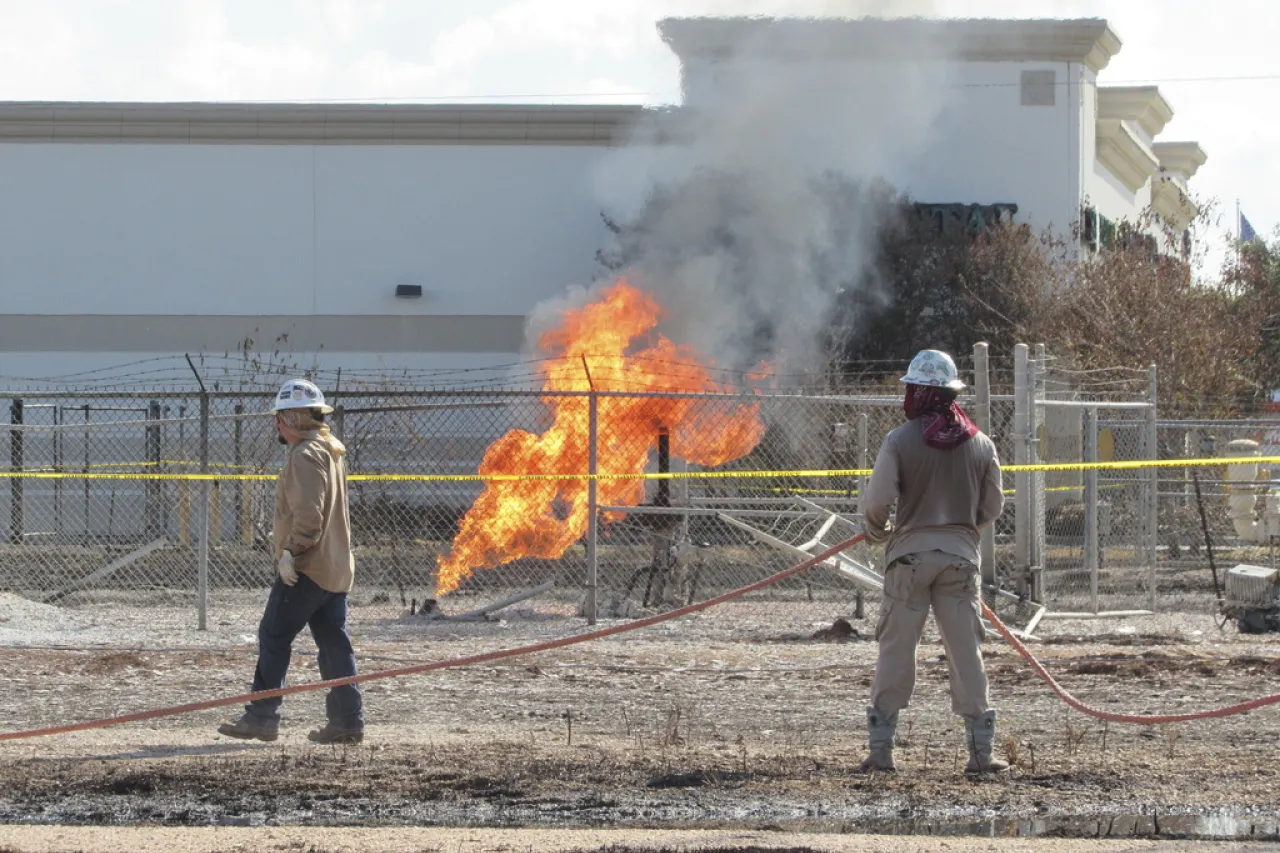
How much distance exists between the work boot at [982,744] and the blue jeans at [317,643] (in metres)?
2.75

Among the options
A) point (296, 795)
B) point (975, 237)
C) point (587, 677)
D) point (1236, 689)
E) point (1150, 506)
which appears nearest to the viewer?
point (296, 795)

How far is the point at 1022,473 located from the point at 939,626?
5.33 m

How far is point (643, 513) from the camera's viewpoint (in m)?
13.2

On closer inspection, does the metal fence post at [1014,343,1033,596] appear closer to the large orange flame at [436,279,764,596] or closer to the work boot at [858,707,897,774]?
the large orange flame at [436,279,764,596]

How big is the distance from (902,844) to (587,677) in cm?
462

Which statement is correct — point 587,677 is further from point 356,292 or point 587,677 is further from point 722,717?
point 356,292

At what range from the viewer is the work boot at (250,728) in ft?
24.5

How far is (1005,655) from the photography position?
10516mm

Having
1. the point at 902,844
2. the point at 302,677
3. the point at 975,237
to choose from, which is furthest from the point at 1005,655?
the point at 975,237

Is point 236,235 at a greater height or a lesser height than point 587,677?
greater

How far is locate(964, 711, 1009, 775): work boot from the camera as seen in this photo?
6633mm

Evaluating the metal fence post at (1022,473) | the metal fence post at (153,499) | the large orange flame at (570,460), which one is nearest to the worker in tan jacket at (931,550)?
the metal fence post at (1022,473)

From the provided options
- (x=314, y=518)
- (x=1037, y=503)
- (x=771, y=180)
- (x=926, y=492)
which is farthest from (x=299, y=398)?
(x=771, y=180)

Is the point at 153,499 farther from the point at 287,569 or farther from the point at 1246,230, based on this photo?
the point at 1246,230
